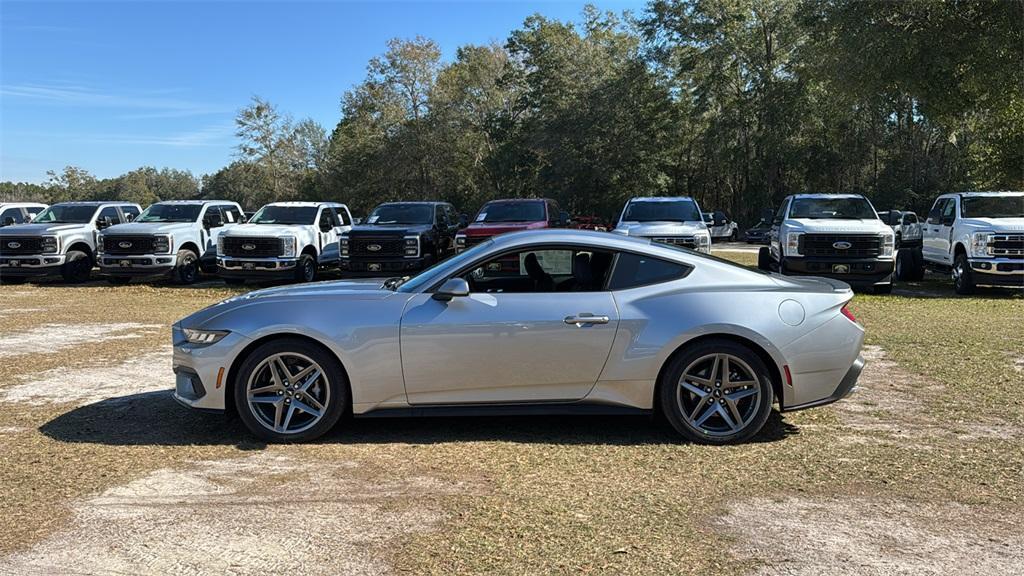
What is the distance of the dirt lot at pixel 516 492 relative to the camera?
346 centimetres

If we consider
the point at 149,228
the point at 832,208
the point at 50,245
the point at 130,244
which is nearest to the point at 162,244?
the point at 149,228

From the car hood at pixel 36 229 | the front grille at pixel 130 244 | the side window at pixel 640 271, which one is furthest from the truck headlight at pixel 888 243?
the car hood at pixel 36 229

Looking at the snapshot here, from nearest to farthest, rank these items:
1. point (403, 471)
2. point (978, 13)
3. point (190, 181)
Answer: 1. point (403, 471)
2. point (978, 13)
3. point (190, 181)

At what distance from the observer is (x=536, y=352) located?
196 inches

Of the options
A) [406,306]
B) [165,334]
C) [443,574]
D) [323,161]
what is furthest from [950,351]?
[323,161]

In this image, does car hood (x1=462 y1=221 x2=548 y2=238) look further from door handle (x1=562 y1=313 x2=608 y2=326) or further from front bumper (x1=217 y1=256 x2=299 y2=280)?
door handle (x1=562 y1=313 x2=608 y2=326)

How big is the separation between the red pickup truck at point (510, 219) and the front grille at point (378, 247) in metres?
1.19

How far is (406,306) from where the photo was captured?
5.07 m

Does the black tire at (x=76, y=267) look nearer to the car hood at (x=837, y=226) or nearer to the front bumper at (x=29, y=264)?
the front bumper at (x=29, y=264)

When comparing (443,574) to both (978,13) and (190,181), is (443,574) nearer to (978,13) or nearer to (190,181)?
(978,13)

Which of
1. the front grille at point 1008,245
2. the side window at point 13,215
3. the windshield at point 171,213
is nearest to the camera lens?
the front grille at point 1008,245

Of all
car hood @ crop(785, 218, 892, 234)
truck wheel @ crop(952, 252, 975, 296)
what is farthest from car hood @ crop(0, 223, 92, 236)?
truck wheel @ crop(952, 252, 975, 296)

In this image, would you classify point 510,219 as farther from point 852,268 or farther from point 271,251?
point 852,268

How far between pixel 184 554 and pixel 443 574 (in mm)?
1229
